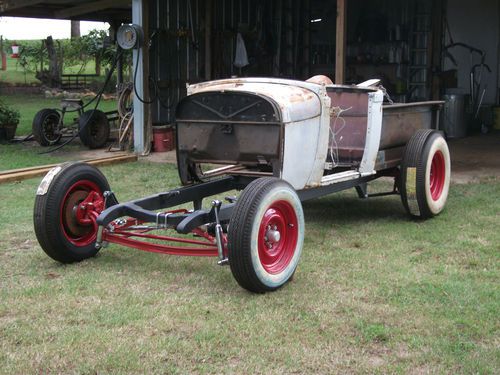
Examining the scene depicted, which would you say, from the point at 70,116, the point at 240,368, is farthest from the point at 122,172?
the point at 70,116

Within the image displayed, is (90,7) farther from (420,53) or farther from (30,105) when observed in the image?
(30,105)

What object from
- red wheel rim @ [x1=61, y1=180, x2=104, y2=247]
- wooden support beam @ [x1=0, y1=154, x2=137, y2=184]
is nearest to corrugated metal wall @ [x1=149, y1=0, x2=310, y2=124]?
wooden support beam @ [x1=0, y1=154, x2=137, y2=184]

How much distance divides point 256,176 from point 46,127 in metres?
7.10

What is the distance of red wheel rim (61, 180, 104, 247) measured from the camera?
4.66 meters

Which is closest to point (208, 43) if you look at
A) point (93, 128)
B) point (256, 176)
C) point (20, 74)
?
point (93, 128)

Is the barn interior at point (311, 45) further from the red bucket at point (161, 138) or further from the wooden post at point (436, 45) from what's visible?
the red bucket at point (161, 138)

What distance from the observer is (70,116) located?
648 inches

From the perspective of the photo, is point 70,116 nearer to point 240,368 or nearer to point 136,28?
point 136,28

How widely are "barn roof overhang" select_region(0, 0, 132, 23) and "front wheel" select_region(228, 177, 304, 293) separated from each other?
7.68 metres

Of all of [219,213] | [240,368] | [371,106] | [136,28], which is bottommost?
[240,368]

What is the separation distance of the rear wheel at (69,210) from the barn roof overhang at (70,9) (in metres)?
6.86

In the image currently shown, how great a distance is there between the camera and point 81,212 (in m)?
4.74

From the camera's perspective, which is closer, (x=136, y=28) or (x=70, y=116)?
(x=136, y=28)

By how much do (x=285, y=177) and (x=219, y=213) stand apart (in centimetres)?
69
